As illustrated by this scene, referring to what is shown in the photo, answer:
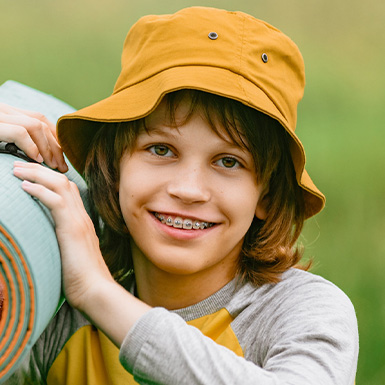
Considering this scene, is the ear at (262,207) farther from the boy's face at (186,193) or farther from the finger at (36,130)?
the finger at (36,130)

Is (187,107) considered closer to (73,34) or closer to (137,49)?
(137,49)

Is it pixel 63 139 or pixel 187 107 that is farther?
pixel 63 139

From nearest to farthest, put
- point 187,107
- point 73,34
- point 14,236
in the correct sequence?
point 14,236 → point 187,107 → point 73,34

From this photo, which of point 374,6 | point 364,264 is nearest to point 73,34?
point 374,6

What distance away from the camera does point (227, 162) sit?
1657 millimetres

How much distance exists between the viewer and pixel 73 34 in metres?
5.34

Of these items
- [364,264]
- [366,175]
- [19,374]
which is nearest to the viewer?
[19,374]

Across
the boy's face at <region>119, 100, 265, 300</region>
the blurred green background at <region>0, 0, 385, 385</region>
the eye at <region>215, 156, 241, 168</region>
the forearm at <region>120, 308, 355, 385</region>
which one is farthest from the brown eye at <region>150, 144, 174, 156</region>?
the blurred green background at <region>0, 0, 385, 385</region>

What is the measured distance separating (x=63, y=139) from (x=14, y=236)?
22.0 inches

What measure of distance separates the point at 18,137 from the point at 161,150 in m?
0.33

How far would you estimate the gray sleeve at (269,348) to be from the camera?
4.15 feet

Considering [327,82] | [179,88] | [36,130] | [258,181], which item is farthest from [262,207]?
[327,82]

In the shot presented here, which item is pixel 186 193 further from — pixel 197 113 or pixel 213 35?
pixel 213 35

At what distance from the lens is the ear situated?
1.84 metres
